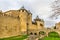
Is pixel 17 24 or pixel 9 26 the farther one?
pixel 17 24

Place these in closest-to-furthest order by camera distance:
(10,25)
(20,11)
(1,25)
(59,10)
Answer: (59,10) → (1,25) → (10,25) → (20,11)

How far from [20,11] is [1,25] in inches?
383

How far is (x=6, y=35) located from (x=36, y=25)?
14166 mm

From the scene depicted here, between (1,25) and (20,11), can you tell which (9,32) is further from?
(20,11)

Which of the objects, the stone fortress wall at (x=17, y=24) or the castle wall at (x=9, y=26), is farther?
the stone fortress wall at (x=17, y=24)

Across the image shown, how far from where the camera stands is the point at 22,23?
3825cm

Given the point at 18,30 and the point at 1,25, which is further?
the point at 18,30

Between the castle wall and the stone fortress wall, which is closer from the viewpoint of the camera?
the castle wall

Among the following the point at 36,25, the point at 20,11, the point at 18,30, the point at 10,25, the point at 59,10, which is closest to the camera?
the point at 59,10

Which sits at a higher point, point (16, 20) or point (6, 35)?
point (16, 20)

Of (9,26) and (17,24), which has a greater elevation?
(17,24)

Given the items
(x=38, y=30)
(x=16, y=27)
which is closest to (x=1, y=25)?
(x=16, y=27)

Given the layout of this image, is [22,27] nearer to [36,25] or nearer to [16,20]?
[16,20]

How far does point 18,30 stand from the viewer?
36375 millimetres
